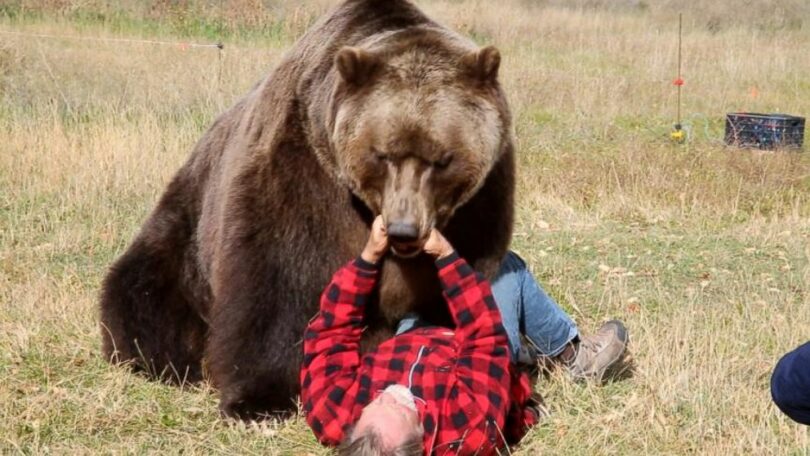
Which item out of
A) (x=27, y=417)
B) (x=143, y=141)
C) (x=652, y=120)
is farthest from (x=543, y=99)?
(x=27, y=417)

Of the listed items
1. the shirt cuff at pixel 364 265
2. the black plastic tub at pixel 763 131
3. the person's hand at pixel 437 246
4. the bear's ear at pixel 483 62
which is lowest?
the black plastic tub at pixel 763 131

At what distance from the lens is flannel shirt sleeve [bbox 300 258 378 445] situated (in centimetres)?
384

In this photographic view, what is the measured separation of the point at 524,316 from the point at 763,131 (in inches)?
315

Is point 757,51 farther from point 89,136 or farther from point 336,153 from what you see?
point 336,153

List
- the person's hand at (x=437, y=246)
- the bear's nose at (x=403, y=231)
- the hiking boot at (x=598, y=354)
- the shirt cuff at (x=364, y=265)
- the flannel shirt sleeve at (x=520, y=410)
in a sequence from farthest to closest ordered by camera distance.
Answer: the hiking boot at (x=598, y=354) → the flannel shirt sleeve at (x=520, y=410) → the shirt cuff at (x=364, y=265) → the person's hand at (x=437, y=246) → the bear's nose at (x=403, y=231)

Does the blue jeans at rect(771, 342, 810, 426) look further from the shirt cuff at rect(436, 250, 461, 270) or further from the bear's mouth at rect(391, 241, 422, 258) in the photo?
the shirt cuff at rect(436, 250, 461, 270)

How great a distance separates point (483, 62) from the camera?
3758 millimetres

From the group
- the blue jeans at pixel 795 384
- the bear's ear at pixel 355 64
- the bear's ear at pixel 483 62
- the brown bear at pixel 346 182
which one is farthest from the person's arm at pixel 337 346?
the blue jeans at pixel 795 384

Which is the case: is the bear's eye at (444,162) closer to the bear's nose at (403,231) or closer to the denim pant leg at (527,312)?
the bear's nose at (403,231)

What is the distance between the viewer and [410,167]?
3641mm

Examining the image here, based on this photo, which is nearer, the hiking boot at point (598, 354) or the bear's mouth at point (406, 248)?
the bear's mouth at point (406, 248)

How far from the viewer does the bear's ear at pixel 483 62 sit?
3730 mm

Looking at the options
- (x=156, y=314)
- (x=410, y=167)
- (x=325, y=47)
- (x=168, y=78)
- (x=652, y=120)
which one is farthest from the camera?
(x=652, y=120)

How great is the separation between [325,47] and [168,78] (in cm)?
821
